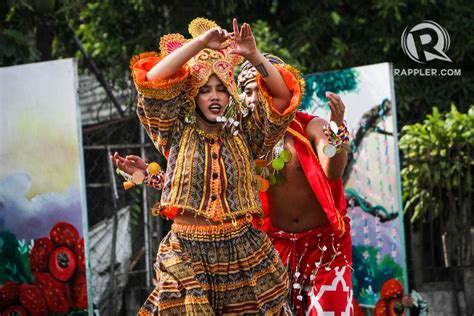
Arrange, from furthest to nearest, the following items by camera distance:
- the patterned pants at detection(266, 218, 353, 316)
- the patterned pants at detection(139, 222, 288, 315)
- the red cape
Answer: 1. the patterned pants at detection(266, 218, 353, 316)
2. the red cape
3. the patterned pants at detection(139, 222, 288, 315)

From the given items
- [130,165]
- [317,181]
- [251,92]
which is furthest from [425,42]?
[130,165]

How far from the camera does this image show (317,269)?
5.82m

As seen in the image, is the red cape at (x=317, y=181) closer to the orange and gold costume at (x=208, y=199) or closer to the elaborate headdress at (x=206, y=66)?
the orange and gold costume at (x=208, y=199)

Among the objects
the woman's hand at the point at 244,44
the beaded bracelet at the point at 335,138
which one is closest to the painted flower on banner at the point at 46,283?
the beaded bracelet at the point at 335,138

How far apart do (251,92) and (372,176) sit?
2.57 meters

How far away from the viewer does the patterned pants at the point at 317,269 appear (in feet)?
18.9

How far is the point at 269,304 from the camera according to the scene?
4.78 meters

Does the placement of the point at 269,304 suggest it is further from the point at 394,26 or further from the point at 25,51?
the point at 394,26

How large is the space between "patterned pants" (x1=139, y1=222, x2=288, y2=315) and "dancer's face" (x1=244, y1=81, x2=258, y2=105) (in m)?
0.77

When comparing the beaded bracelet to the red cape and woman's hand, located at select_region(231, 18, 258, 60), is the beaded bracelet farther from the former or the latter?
woman's hand, located at select_region(231, 18, 258, 60)

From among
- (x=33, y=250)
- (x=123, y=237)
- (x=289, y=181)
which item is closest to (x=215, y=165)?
(x=289, y=181)

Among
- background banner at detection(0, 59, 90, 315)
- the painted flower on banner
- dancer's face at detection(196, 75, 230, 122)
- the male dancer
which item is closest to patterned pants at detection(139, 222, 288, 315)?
dancer's face at detection(196, 75, 230, 122)

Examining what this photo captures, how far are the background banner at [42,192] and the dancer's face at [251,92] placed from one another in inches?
84.8

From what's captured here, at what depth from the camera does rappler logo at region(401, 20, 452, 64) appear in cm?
1007
